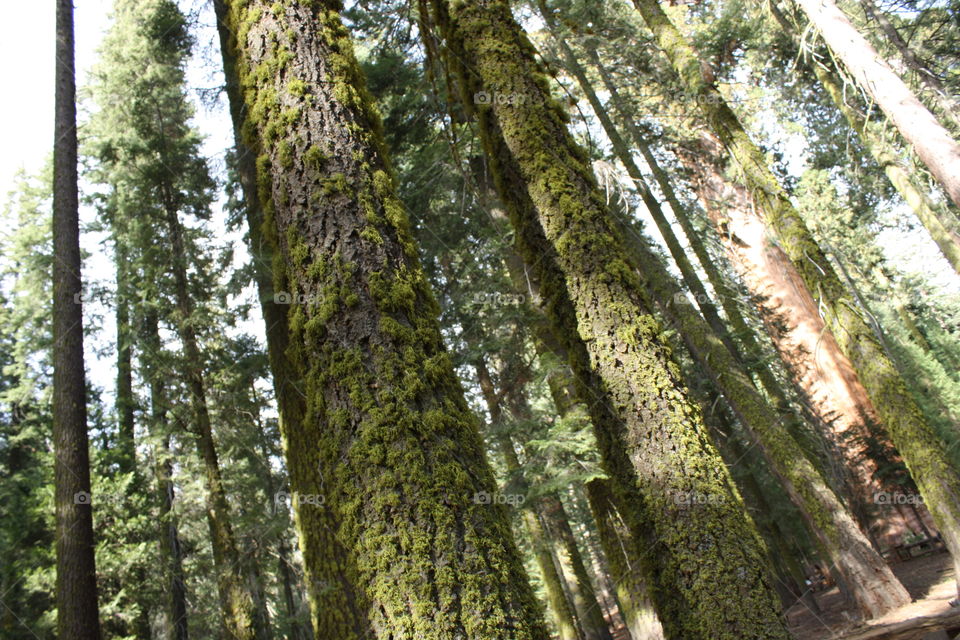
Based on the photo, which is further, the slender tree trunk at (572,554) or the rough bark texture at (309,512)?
the slender tree trunk at (572,554)

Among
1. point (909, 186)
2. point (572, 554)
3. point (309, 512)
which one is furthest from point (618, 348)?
point (909, 186)

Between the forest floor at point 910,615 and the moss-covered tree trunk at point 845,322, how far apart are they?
133 cm

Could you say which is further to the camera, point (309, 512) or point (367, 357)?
point (309, 512)

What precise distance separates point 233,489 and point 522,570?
17259 mm

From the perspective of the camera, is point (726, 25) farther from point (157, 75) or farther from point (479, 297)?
point (157, 75)

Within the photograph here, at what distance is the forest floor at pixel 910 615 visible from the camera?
12.0 feet

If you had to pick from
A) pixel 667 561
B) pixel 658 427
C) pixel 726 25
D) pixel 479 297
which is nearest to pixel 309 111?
pixel 658 427

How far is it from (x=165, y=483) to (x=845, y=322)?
563 inches

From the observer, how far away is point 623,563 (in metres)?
7.05

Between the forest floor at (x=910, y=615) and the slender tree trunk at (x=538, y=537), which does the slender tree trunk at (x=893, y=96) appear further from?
the slender tree trunk at (x=538, y=537)

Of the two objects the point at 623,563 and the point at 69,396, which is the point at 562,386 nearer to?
the point at 623,563

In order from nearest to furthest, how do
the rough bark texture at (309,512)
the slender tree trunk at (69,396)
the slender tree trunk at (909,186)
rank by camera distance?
1. the rough bark texture at (309,512)
2. the slender tree trunk at (69,396)
3. the slender tree trunk at (909,186)

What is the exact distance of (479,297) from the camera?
1041cm

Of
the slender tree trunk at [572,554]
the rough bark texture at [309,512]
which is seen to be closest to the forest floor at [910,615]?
the rough bark texture at [309,512]
